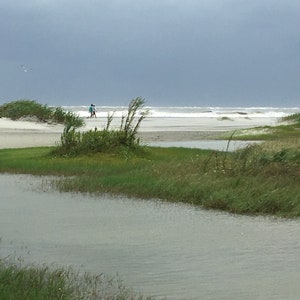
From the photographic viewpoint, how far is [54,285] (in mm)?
8672

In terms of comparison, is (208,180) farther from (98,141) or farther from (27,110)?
(27,110)

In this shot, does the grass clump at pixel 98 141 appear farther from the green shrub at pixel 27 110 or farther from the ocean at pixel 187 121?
the green shrub at pixel 27 110

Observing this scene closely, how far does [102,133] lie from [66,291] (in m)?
19.1

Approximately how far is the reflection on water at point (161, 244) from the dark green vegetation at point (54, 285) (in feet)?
1.51

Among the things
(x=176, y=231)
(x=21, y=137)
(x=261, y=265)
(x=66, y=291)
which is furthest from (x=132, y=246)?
(x=21, y=137)

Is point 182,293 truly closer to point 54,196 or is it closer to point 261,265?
point 261,265

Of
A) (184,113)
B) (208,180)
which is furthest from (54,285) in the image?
(184,113)

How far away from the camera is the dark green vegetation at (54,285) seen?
8.13 m

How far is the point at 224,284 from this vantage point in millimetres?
9938

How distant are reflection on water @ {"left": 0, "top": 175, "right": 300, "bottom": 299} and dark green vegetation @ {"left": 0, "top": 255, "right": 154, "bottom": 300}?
0.46 meters

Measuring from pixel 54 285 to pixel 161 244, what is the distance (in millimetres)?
4070

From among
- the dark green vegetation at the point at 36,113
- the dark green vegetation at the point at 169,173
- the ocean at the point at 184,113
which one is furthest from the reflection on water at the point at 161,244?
the ocean at the point at 184,113

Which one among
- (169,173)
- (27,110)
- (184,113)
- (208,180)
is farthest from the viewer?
(184,113)

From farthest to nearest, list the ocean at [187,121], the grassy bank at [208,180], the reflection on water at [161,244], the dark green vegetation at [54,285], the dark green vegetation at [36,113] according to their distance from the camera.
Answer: the ocean at [187,121], the dark green vegetation at [36,113], the grassy bank at [208,180], the reflection on water at [161,244], the dark green vegetation at [54,285]
